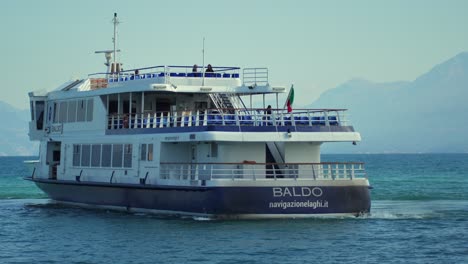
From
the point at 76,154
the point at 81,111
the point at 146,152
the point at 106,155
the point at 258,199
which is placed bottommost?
the point at 258,199

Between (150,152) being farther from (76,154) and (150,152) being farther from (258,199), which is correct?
(76,154)

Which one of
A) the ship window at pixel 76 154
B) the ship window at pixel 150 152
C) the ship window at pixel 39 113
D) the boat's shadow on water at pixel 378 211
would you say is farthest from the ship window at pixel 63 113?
the ship window at pixel 150 152

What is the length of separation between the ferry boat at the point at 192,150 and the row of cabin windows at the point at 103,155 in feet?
0.14

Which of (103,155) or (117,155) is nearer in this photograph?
(117,155)

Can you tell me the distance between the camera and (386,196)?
5988cm

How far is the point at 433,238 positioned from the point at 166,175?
1130 cm

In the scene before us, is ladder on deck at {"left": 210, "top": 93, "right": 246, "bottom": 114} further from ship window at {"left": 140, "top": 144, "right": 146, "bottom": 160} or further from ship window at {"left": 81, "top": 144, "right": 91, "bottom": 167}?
ship window at {"left": 81, "top": 144, "right": 91, "bottom": 167}

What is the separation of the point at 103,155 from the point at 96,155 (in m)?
0.69

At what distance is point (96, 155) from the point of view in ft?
143

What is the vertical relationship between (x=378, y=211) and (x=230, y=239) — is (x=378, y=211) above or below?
above

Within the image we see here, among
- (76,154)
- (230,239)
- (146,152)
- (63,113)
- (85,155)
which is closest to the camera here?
(230,239)

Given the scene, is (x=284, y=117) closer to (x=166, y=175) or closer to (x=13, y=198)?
(x=166, y=175)

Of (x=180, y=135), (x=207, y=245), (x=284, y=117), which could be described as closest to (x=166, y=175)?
(x=180, y=135)

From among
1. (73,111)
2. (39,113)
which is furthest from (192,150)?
(39,113)
